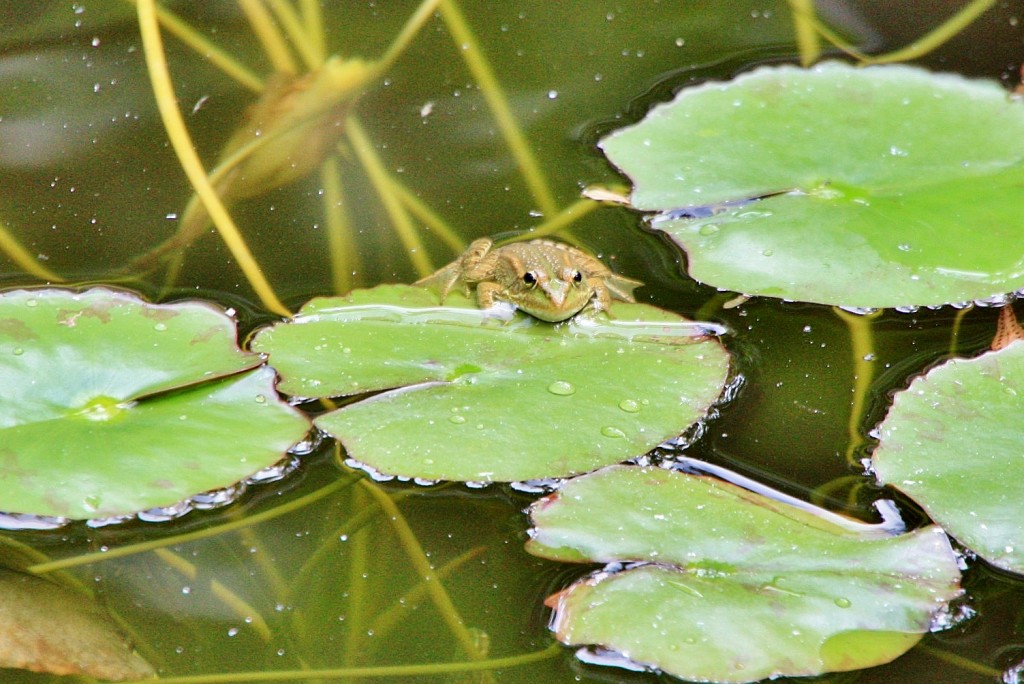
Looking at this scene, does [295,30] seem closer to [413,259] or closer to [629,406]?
[413,259]

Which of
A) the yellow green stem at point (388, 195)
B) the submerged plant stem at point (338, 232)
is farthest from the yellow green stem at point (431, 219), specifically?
the submerged plant stem at point (338, 232)

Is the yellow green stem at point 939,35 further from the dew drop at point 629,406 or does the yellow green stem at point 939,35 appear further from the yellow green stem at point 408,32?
the dew drop at point 629,406

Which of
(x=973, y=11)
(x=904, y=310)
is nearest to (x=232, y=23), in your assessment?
(x=904, y=310)

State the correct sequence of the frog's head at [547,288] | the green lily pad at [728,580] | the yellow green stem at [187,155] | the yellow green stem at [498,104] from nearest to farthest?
the green lily pad at [728,580]
the frog's head at [547,288]
the yellow green stem at [187,155]
the yellow green stem at [498,104]

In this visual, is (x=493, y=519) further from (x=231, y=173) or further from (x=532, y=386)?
(x=231, y=173)

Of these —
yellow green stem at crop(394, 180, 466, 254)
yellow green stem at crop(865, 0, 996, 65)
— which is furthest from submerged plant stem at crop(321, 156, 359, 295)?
yellow green stem at crop(865, 0, 996, 65)

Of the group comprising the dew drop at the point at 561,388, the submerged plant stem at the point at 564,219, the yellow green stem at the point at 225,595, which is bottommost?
the yellow green stem at the point at 225,595

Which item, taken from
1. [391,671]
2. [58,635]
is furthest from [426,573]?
[58,635]
